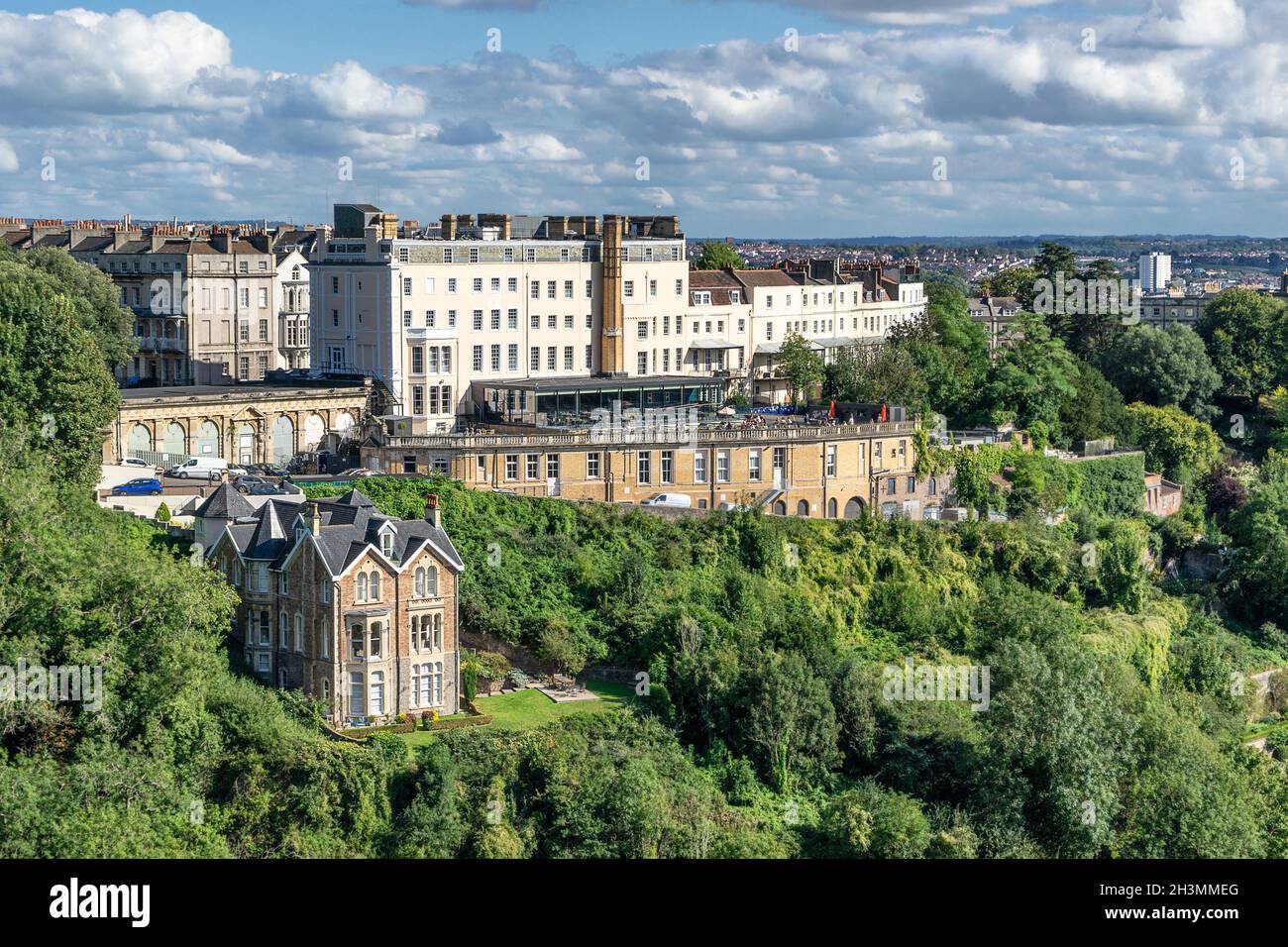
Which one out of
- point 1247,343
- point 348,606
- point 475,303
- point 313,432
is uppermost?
point 475,303

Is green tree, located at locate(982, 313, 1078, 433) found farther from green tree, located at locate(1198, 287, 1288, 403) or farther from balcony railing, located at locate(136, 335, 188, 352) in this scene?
balcony railing, located at locate(136, 335, 188, 352)

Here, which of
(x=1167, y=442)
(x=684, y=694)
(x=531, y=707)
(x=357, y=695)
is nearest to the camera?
(x=357, y=695)

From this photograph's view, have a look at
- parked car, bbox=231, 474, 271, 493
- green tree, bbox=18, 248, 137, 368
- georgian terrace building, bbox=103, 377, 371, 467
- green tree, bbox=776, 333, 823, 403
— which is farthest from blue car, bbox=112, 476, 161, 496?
green tree, bbox=776, 333, 823, 403

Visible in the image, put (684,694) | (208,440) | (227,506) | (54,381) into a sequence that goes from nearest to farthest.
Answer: (227,506)
(684,694)
(54,381)
(208,440)

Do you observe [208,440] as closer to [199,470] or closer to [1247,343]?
[199,470]

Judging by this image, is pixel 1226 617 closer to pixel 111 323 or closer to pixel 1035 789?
pixel 1035 789

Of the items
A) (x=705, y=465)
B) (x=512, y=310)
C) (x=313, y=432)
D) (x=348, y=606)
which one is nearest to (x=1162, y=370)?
(x=512, y=310)

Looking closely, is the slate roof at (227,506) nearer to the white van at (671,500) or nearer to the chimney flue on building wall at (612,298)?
the white van at (671,500)
